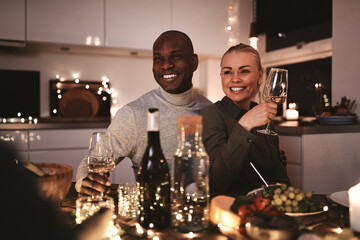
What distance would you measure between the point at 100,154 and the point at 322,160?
1982 mm

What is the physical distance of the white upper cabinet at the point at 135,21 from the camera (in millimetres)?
3275

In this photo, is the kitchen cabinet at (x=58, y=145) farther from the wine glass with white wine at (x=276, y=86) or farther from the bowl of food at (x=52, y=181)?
the bowl of food at (x=52, y=181)

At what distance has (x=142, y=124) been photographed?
135cm

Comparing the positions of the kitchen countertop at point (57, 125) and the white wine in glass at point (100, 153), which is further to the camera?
the kitchen countertop at point (57, 125)

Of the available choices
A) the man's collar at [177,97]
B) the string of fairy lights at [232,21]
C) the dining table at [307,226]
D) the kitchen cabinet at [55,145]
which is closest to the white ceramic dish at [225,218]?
the dining table at [307,226]

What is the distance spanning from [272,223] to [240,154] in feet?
1.56

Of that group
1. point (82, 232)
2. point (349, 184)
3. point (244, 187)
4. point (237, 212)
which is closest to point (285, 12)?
point (349, 184)

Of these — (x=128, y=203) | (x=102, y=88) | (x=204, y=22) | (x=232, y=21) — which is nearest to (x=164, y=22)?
(x=204, y=22)

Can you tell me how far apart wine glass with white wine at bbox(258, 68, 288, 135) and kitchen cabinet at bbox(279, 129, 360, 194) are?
135cm

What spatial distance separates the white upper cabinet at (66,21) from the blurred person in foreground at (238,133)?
227 cm

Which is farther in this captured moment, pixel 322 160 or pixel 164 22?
pixel 164 22

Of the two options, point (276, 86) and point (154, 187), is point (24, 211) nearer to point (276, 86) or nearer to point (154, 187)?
point (154, 187)

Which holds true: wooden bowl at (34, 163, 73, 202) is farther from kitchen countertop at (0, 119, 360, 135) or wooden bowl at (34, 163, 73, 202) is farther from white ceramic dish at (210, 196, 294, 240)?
kitchen countertop at (0, 119, 360, 135)

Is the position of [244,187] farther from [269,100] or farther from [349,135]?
[349,135]
